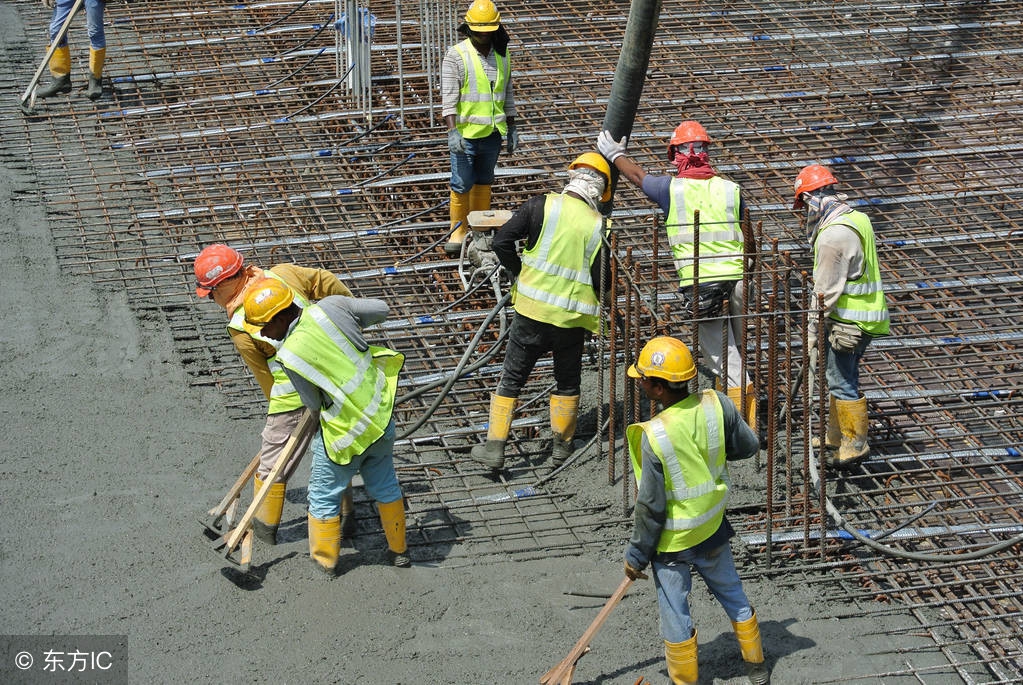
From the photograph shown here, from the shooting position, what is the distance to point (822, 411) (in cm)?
687

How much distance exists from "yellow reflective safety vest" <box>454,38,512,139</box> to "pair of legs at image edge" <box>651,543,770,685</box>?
14.2 ft

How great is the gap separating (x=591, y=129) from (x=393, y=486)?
5.33 m

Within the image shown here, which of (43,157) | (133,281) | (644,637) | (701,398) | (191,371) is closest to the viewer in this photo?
(701,398)

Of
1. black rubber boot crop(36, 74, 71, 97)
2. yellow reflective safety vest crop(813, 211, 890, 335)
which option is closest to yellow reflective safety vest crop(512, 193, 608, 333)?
yellow reflective safety vest crop(813, 211, 890, 335)

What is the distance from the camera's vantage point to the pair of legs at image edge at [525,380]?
25.2ft

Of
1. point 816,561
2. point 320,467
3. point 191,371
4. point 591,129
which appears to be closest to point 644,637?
point 816,561

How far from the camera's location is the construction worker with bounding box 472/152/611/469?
746 centimetres

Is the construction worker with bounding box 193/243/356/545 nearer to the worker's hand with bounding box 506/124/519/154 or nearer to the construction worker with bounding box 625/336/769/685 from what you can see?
the construction worker with bounding box 625/336/769/685

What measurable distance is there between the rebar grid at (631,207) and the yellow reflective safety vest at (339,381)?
0.87m

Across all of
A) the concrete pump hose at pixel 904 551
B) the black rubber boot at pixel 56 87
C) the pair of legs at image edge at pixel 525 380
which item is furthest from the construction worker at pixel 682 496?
the black rubber boot at pixel 56 87

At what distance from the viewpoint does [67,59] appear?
1163 cm

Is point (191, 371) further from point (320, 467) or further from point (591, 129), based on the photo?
point (591, 129)

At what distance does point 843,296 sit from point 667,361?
2.24 m

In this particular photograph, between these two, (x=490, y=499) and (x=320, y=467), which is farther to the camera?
(x=490, y=499)
